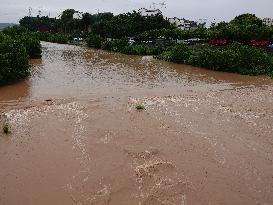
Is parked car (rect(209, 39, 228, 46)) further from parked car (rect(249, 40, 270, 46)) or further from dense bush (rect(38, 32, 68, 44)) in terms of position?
dense bush (rect(38, 32, 68, 44))

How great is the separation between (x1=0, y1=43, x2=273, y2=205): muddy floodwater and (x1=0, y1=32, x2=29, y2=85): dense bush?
1.80ft

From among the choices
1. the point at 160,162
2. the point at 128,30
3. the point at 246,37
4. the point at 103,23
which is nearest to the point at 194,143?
the point at 160,162

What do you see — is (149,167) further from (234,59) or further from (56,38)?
(56,38)

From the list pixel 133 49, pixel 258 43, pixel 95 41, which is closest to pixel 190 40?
pixel 133 49

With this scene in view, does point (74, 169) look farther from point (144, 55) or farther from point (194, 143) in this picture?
point (144, 55)

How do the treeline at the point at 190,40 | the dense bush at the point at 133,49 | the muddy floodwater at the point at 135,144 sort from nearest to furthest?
the muddy floodwater at the point at 135,144 → the treeline at the point at 190,40 → the dense bush at the point at 133,49

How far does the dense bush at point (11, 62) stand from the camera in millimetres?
17078

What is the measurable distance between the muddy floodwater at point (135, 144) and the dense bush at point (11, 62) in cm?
55

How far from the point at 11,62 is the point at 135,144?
10.2m

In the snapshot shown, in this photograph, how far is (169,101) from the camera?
15.5 metres

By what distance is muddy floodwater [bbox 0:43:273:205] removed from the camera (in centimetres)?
771

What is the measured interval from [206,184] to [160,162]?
4.75 ft

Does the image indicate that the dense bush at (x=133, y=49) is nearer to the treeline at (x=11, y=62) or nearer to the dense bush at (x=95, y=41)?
the dense bush at (x=95, y=41)

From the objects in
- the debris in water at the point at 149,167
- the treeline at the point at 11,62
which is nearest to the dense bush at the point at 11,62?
the treeline at the point at 11,62
